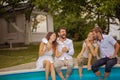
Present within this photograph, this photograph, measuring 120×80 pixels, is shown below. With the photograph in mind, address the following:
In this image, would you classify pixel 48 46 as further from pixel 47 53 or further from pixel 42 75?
pixel 42 75

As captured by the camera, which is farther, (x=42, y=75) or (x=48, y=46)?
(x=42, y=75)

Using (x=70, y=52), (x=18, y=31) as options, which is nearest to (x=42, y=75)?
(x=70, y=52)

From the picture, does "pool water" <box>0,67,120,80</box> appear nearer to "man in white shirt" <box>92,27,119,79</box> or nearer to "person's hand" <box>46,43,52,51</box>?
"man in white shirt" <box>92,27,119,79</box>

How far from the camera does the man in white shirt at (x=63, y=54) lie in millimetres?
8617

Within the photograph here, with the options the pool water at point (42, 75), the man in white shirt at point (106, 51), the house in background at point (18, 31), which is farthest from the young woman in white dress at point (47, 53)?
the house in background at point (18, 31)

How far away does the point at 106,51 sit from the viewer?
8477 mm

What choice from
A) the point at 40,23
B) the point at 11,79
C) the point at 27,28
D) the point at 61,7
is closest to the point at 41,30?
the point at 40,23

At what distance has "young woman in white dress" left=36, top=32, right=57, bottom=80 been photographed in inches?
333

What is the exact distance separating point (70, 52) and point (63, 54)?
0.66ft

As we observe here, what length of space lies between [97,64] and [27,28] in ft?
57.9

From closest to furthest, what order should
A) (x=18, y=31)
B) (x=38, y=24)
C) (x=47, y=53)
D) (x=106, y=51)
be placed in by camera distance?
(x=106, y=51), (x=47, y=53), (x=18, y=31), (x=38, y=24)

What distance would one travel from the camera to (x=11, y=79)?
8.96 meters

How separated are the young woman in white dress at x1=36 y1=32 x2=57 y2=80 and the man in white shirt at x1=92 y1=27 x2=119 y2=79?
1106mm

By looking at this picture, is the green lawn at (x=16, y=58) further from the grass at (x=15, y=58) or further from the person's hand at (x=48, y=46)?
the person's hand at (x=48, y=46)
